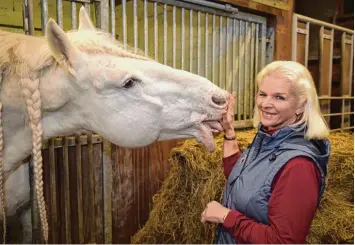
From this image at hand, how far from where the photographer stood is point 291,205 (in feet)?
3.76

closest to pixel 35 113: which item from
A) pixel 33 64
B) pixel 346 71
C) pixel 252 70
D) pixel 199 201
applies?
pixel 33 64

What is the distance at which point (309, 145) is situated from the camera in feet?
4.12

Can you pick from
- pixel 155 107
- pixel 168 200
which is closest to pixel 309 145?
pixel 155 107

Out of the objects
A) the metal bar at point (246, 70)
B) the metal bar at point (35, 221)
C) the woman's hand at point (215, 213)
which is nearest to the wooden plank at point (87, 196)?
the metal bar at point (35, 221)

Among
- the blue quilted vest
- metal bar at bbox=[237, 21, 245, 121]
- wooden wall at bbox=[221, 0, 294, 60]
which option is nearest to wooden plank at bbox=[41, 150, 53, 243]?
the blue quilted vest

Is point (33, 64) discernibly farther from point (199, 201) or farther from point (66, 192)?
point (199, 201)

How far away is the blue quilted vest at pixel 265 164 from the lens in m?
1.22

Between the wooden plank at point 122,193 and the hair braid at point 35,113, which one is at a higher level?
the hair braid at point 35,113

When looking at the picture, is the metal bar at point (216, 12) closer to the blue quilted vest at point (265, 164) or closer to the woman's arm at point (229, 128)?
the woman's arm at point (229, 128)

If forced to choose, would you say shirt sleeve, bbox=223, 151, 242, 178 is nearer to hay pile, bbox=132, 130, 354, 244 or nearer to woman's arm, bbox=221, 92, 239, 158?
woman's arm, bbox=221, 92, 239, 158

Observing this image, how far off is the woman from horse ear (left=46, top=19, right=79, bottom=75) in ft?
2.62

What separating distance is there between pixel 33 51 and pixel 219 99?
0.81 meters

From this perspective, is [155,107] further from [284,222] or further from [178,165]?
[178,165]

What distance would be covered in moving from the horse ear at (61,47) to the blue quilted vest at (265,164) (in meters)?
0.83
